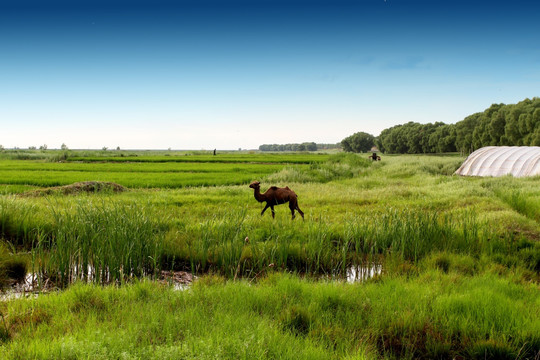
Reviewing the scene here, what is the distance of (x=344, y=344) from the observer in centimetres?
381

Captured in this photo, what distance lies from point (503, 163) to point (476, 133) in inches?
2203

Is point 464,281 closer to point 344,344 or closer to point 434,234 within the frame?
point 434,234

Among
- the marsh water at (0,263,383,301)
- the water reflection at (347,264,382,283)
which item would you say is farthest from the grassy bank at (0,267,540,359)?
the water reflection at (347,264,382,283)

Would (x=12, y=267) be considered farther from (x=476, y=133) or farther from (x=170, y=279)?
(x=476, y=133)

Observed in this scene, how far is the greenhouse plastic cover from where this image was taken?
2331cm

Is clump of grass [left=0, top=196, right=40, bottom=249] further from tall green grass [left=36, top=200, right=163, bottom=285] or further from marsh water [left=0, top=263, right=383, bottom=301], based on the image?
tall green grass [left=36, top=200, right=163, bottom=285]

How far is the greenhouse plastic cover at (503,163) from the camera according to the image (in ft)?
76.5

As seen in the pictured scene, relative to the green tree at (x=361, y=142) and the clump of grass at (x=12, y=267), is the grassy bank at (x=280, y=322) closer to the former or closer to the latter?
the clump of grass at (x=12, y=267)

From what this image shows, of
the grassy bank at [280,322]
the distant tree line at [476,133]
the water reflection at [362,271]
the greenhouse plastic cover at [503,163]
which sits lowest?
the water reflection at [362,271]

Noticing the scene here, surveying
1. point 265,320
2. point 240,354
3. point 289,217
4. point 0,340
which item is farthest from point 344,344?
point 289,217

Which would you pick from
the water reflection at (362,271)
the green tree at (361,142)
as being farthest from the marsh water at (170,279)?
the green tree at (361,142)

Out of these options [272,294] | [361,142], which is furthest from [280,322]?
[361,142]

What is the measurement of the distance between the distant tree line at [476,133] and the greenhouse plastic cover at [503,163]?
31405mm

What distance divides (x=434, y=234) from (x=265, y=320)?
5242 millimetres
